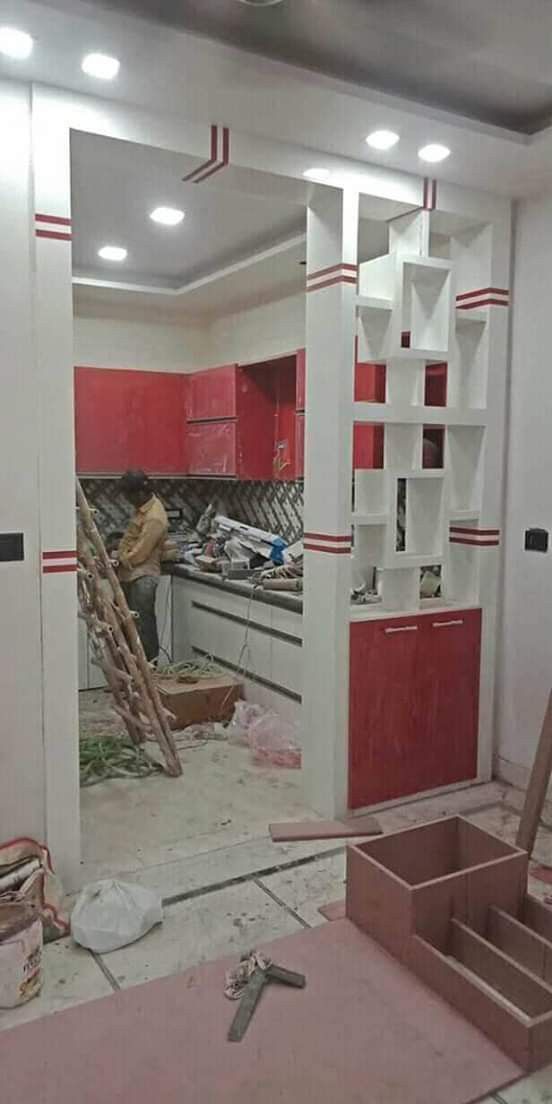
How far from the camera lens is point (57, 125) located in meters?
2.53

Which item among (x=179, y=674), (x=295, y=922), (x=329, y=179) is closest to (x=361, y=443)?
(x=329, y=179)

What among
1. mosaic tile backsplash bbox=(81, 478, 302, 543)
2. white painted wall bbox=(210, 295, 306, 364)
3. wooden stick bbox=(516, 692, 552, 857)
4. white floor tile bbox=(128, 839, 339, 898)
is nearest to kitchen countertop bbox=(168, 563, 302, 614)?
mosaic tile backsplash bbox=(81, 478, 302, 543)

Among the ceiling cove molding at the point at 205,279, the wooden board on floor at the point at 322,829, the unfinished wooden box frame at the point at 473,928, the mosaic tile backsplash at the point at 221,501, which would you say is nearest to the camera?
the unfinished wooden box frame at the point at 473,928

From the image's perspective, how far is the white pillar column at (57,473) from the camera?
253 centimetres

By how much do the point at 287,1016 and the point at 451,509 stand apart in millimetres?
2191

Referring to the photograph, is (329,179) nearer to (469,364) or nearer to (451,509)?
(469,364)

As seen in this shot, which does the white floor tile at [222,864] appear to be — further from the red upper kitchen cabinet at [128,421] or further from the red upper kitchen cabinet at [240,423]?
the red upper kitchen cabinet at [128,421]

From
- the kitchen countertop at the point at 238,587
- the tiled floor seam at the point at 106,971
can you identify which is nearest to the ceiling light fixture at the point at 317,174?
the kitchen countertop at the point at 238,587

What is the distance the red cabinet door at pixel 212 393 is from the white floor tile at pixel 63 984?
140 inches

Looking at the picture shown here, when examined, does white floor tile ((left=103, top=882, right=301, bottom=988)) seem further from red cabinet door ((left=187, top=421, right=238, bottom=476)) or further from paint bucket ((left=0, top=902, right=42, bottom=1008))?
red cabinet door ((left=187, top=421, right=238, bottom=476))

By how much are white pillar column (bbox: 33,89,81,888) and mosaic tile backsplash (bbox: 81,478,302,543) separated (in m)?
2.66

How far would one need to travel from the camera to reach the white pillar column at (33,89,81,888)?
2.53 meters

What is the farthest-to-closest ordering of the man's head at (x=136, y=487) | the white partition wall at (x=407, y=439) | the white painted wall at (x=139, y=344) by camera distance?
1. the white painted wall at (x=139, y=344)
2. the man's head at (x=136, y=487)
3. the white partition wall at (x=407, y=439)

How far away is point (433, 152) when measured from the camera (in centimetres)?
303
